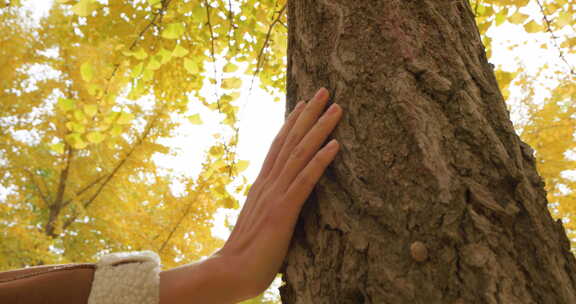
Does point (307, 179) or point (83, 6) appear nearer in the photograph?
point (307, 179)

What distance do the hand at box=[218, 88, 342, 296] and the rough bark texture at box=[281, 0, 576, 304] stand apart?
0.03 metres

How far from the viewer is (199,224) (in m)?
3.93

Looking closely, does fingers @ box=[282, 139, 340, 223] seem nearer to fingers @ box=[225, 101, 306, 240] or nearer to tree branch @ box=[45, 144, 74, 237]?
fingers @ box=[225, 101, 306, 240]

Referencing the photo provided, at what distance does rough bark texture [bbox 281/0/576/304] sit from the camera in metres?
0.61

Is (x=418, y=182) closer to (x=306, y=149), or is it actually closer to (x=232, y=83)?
(x=306, y=149)

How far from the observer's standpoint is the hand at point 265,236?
2.74 feet

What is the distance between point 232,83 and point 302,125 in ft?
4.86

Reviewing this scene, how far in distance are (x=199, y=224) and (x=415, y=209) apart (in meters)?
3.57

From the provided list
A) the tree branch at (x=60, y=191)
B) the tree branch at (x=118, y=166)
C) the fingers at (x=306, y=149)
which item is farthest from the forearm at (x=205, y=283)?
the tree branch at (x=60, y=191)

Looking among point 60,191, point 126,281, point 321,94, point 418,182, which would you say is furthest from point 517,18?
point 60,191

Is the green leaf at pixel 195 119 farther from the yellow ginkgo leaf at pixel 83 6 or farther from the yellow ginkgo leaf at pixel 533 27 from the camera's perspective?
the yellow ginkgo leaf at pixel 533 27

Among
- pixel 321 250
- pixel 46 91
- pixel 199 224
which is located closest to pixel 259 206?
pixel 321 250

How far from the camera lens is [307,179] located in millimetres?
849

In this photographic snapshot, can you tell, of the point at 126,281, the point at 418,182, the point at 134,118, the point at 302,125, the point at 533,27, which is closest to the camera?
the point at 418,182
